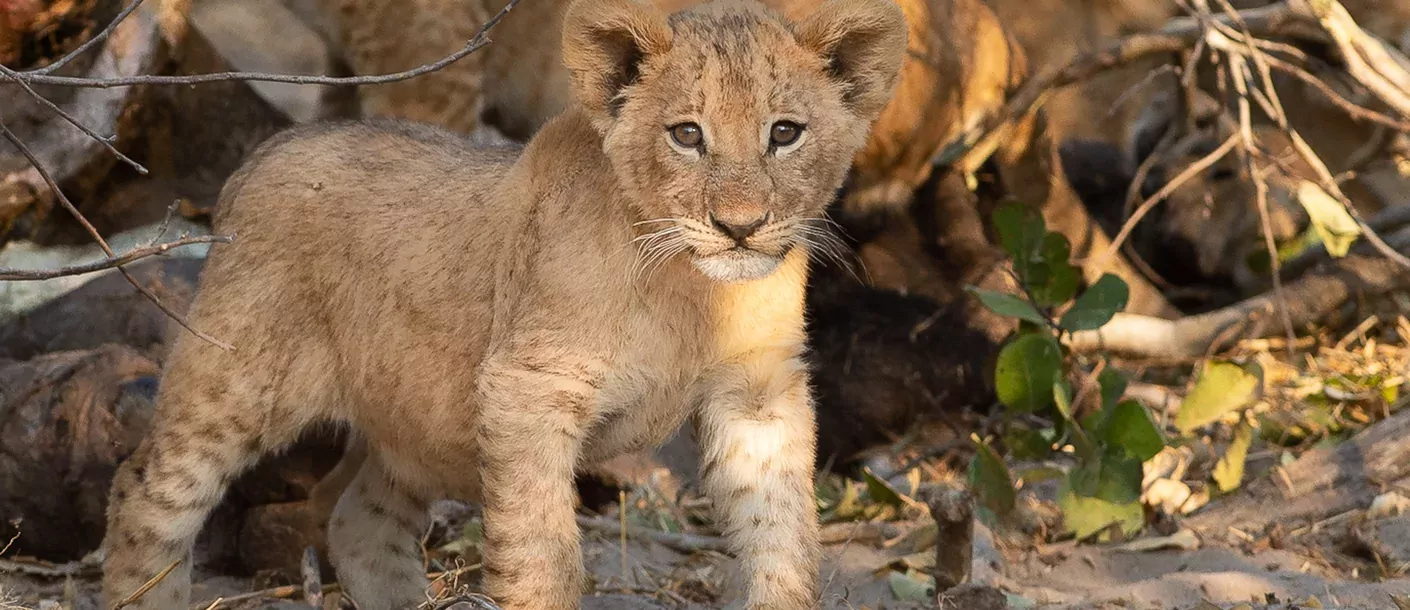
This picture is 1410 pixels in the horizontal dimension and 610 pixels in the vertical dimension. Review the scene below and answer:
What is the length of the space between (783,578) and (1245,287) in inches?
190

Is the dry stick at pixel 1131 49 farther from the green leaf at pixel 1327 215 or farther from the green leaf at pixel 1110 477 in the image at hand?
the green leaf at pixel 1110 477

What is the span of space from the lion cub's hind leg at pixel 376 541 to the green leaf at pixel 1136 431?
2249 mm

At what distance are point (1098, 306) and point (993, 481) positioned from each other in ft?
2.27

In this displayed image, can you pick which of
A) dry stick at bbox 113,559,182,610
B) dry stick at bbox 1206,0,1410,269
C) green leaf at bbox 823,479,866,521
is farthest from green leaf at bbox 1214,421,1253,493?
dry stick at bbox 113,559,182,610

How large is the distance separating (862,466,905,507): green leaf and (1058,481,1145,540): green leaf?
1.98 ft

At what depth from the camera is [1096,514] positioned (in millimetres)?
4922

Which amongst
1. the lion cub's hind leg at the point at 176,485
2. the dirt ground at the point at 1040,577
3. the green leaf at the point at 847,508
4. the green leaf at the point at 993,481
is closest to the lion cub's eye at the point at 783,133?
the dirt ground at the point at 1040,577

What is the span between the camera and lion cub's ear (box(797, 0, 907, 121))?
11.0 ft

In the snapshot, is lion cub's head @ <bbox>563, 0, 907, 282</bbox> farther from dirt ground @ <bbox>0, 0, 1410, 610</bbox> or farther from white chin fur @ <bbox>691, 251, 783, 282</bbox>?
dirt ground @ <bbox>0, 0, 1410, 610</bbox>

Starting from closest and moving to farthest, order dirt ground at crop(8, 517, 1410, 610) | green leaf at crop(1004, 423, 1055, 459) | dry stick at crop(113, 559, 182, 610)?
dry stick at crop(113, 559, 182, 610) < dirt ground at crop(8, 517, 1410, 610) < green leaf at crop(1004, 423, 1055, 459)

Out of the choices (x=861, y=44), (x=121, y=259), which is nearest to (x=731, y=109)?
(x=861, y=44)

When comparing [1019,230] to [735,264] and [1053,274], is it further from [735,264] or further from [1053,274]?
[735,264]

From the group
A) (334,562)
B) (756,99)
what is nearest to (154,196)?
(334,562)

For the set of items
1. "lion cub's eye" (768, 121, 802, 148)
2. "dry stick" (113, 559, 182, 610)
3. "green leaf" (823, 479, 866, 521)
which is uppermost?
"lion cub's eye" (768, 121, 802, 148)
